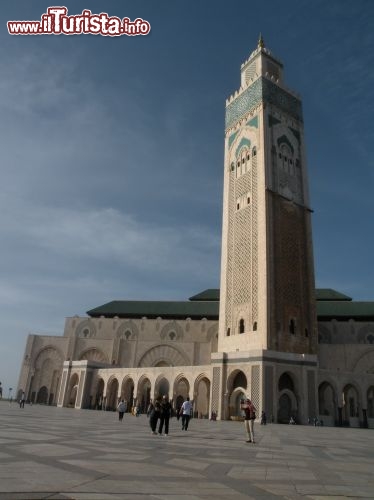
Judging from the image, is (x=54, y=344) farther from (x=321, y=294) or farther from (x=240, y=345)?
(x=321, y=294)

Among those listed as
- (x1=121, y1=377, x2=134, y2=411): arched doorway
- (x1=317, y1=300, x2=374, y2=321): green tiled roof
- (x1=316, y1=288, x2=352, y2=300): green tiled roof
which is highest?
(x1=316, y1=288, x2=352, y2=300): green tiled roof

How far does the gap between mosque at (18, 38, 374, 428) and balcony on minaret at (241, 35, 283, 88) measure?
110 millimetres

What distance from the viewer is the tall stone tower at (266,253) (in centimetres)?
2306

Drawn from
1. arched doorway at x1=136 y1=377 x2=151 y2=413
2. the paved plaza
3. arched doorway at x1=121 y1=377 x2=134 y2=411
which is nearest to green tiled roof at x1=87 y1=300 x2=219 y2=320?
arched doorway at x1=136 y1=377 x2=151 y2=413

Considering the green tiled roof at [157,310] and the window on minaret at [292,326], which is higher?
the green tiled roof at [157,310]

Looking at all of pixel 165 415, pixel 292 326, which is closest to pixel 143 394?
pixel 292 326

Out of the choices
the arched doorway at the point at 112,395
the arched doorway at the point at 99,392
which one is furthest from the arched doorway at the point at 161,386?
the arched doorway at the point at 99,392

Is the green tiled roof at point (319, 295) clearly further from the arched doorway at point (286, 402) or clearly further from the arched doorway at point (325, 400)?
the arched doorway at point (286, 402)

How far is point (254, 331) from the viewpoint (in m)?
24.6

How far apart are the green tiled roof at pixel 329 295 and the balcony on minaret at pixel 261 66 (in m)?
22.1

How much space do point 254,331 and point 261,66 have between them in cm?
2138

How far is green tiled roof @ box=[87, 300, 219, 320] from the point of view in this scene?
4175cm

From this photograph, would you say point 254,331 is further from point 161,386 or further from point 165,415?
point 165,415

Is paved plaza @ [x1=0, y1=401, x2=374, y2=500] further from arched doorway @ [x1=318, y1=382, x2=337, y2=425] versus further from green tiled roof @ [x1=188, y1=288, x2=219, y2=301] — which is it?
green tiled roof @ [x1=188, y1=288, x2=219, y2=301]
